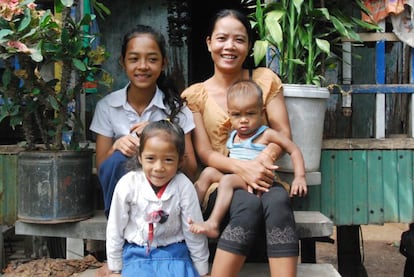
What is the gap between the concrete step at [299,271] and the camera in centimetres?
256

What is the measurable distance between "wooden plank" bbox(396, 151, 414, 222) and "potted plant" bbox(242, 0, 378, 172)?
60 centimetres

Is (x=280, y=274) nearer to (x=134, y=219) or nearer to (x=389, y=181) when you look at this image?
(x=134, y=219)

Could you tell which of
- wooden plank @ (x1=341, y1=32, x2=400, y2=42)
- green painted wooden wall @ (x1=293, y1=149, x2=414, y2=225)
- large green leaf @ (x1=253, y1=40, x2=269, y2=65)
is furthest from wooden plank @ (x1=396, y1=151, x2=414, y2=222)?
large green leaf @ (x1=253, y1=40, x2=269, y2=65)

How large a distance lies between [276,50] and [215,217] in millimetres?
1277

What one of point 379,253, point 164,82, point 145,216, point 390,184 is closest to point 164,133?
point 145,216

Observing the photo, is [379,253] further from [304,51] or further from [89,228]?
[89,228]

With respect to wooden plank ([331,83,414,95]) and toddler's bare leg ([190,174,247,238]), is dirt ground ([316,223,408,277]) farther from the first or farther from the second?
toddler's bare leg ([190,174,247,238])

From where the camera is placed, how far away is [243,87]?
2.61 m

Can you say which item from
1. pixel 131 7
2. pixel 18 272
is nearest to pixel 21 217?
pixel 18 272

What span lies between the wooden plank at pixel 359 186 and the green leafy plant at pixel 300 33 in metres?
0.57

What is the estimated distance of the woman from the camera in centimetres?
222

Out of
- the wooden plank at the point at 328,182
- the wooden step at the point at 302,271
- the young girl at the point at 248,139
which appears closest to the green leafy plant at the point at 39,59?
the young girl at the point at 248,139

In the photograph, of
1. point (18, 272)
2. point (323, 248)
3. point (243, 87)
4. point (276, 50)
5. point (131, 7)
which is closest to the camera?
point (243, 87)

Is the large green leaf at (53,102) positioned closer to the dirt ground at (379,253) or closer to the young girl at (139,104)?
the young girl at (139,104)
